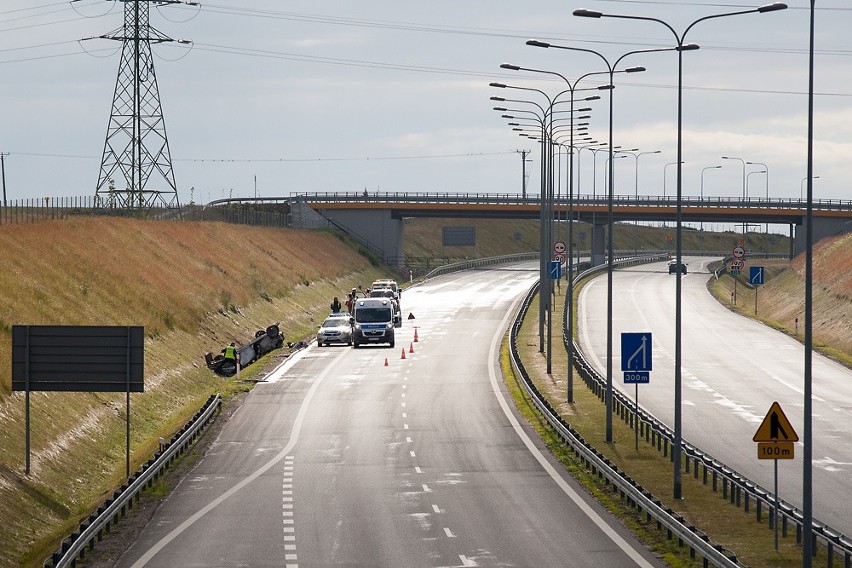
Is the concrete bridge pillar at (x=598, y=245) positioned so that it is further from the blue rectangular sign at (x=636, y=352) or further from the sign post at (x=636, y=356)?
the blue rectangular sign at (x=636, y=352)

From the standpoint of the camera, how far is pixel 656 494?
106ft

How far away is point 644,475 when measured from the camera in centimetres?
3494

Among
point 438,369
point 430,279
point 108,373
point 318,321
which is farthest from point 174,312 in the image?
point 430,279

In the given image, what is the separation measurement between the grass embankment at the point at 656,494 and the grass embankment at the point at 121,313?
1175 centimetres

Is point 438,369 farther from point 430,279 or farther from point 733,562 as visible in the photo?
point 430,279

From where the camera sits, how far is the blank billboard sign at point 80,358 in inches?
1475

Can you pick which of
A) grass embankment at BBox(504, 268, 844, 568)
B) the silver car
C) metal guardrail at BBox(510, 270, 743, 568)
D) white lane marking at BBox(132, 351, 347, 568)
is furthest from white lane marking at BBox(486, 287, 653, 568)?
the silver car

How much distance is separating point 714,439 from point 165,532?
19771 millimetres

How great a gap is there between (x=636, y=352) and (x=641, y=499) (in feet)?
30.4

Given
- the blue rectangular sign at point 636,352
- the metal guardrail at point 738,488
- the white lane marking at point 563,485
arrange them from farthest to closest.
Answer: the blue rectangular sign at point 636,352, the white lane marking at point 563,485, the metal guardrail at point 738,488

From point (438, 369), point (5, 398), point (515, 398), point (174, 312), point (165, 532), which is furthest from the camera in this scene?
point (174, 312)

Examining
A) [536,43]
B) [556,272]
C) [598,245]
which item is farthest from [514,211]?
[536,43]

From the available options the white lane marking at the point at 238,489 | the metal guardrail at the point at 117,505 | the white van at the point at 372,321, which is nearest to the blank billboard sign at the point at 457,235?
the white van at the point at 372,321

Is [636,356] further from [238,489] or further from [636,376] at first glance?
[238,489]
